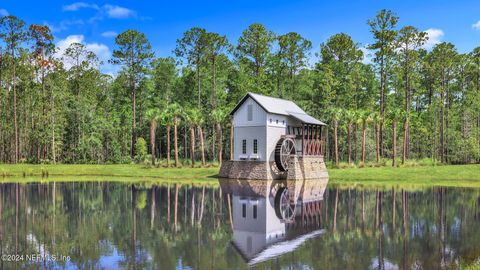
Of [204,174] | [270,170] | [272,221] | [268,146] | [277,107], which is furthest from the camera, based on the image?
[277,107]

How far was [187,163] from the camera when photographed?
2397 inches

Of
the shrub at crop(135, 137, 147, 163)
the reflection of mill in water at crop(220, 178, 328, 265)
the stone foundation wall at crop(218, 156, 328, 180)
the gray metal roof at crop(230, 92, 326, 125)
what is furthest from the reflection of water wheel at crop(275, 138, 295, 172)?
the shrub at crop(135, 137, 147, 163)

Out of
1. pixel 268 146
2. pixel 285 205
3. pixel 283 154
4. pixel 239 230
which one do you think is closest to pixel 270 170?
pixel 283 154

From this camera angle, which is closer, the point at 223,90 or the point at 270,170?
the point at 270,170

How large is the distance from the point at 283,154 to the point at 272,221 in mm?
29119

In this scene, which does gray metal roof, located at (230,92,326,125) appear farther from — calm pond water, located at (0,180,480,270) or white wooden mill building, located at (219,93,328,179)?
calm pond water, located at (0,180,480,270)

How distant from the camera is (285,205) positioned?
28.2 meters

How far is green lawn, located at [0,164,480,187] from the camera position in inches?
1874

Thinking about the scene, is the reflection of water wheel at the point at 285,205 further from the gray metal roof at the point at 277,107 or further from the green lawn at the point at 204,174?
the gray metal roof at the point at 277,107


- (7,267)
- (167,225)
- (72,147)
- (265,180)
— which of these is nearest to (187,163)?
(265,180)

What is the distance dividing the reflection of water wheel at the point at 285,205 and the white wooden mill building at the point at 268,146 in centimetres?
1278

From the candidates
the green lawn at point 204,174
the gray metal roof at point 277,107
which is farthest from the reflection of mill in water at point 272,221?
the gray metal roof at point 277,107

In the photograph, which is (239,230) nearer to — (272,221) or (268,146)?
(272,221)

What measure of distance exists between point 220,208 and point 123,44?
49.5m
